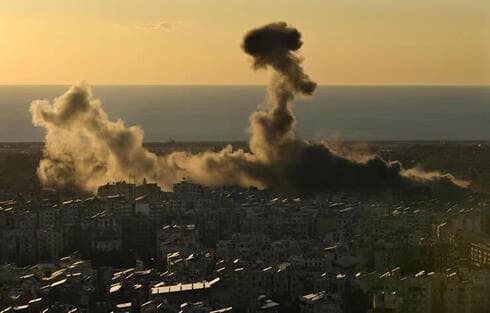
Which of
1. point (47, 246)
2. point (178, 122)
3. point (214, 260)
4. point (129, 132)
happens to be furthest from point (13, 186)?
point (178, 122)

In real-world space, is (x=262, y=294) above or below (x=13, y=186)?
below

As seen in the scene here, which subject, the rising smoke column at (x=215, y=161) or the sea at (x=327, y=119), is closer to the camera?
the rising smoke column at (x=215, y=161)

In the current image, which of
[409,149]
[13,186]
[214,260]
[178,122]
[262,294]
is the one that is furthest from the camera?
[178,122]

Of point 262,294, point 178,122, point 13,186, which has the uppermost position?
point 178,122

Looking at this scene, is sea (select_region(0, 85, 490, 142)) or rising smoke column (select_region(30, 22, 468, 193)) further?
sea (select_region(0, 85, 490, 142))

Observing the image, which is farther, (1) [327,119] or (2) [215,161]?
(1) [327,119]

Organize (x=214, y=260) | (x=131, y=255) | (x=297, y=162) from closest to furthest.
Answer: (x=214, y=260) → (x=131, y=255) → (x=297, y=162)

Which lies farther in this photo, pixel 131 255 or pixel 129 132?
pixel 129 132

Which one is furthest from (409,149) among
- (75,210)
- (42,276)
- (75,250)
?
(42,276)

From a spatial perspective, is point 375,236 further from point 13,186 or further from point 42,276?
point 13,186
